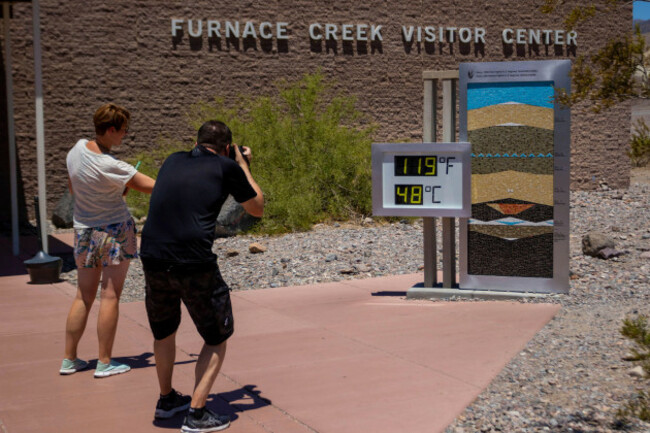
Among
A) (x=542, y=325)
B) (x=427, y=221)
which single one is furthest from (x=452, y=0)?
(x=542, y=325)

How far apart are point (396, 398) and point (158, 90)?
14268mm

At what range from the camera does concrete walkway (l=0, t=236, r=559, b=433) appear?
5094mm

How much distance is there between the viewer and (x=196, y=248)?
182 inches

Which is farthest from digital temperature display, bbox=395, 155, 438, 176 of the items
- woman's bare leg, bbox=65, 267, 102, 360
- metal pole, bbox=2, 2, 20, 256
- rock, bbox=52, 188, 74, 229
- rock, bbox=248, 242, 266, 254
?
rock, bbox=52, 188, 74, 229

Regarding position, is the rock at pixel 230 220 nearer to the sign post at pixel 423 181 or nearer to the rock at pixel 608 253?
the sign post at pixel 423 181

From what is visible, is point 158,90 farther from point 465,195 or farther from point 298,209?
point 465,195

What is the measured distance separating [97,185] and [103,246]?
0.44 m

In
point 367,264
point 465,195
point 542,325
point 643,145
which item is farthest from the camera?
point 367,264

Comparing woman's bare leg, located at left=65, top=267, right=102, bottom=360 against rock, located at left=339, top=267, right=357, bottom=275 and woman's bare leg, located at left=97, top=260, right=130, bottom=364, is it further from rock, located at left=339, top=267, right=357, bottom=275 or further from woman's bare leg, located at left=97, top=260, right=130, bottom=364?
rock, located at left=339, top=267, right=357, bottom=275

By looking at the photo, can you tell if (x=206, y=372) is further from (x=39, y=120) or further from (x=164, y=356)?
(x=39, y=120)

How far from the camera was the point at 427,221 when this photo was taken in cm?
875

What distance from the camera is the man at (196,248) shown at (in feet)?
15.2

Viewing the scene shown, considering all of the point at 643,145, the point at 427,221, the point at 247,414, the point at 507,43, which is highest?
the point at 507,43

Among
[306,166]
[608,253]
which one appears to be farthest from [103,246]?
[306,166]
